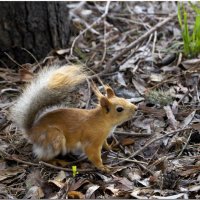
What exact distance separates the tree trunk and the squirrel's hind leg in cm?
143

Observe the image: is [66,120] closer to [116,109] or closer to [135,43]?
[116,109]

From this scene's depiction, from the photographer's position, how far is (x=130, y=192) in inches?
126

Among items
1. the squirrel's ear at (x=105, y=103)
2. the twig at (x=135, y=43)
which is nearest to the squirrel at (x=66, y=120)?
the squirrel's ear at (x=105, y=103)

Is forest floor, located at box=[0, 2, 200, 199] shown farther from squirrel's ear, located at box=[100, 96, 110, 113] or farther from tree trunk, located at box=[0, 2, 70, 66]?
squirrel's ear, located at box=[100, 96, 110, 113]

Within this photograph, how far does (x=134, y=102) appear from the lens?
13.8ft

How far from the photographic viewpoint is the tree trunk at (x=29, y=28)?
15.4 ft

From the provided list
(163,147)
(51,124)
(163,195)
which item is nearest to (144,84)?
(163,147)

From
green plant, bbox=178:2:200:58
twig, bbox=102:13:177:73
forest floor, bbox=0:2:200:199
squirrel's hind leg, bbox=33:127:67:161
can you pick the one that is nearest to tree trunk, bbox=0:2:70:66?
forest floor, bbox=0:2:200:199

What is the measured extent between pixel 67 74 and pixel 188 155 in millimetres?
995

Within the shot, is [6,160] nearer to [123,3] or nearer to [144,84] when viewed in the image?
[144,84]

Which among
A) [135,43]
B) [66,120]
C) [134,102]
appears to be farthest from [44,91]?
[135,43]

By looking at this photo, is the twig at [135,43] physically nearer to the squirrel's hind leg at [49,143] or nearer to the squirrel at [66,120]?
the squirrel at [66,120]

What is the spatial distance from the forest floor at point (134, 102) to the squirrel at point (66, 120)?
12 centimetres

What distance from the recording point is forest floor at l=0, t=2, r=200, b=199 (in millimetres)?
3324
